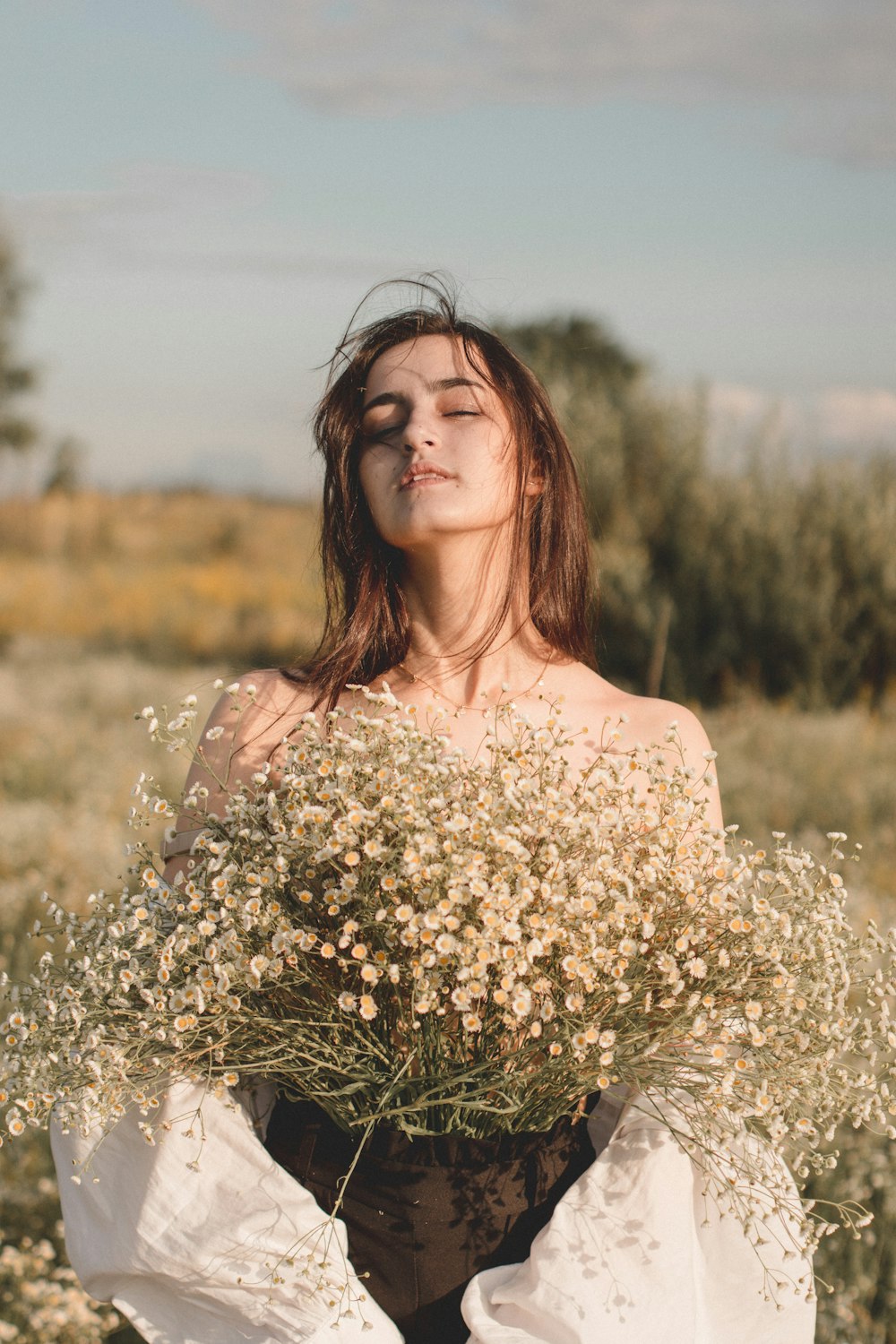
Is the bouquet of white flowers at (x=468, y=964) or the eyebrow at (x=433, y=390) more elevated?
the eyebrow at (x=433, y=390)

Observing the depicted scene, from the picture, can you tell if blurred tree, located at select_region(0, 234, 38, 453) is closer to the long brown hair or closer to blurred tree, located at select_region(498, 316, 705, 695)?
blurred tree, located at select_region(498, 316, 705, 695)

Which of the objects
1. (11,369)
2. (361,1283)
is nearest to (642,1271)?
(361,1283)

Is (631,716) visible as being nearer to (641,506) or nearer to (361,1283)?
(361,1283)

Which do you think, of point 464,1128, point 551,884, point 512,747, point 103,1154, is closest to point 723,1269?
point 464,1128

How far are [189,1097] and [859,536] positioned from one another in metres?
7.63

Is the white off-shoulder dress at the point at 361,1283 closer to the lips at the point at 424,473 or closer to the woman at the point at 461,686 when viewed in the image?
the woman at the point at 461,686

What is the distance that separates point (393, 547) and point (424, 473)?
1.18 feet

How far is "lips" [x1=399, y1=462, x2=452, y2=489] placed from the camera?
94.3 inches

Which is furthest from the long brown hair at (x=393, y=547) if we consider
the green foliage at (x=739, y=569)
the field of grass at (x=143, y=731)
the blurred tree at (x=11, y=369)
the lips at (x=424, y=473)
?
the blurred tree at (x=11, y=369)

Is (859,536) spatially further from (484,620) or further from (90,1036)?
(90,1036)

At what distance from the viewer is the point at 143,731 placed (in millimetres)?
9492

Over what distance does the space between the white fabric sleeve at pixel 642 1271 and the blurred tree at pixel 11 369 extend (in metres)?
22.1

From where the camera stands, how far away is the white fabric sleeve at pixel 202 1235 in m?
1.80

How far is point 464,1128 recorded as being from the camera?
1796mm
